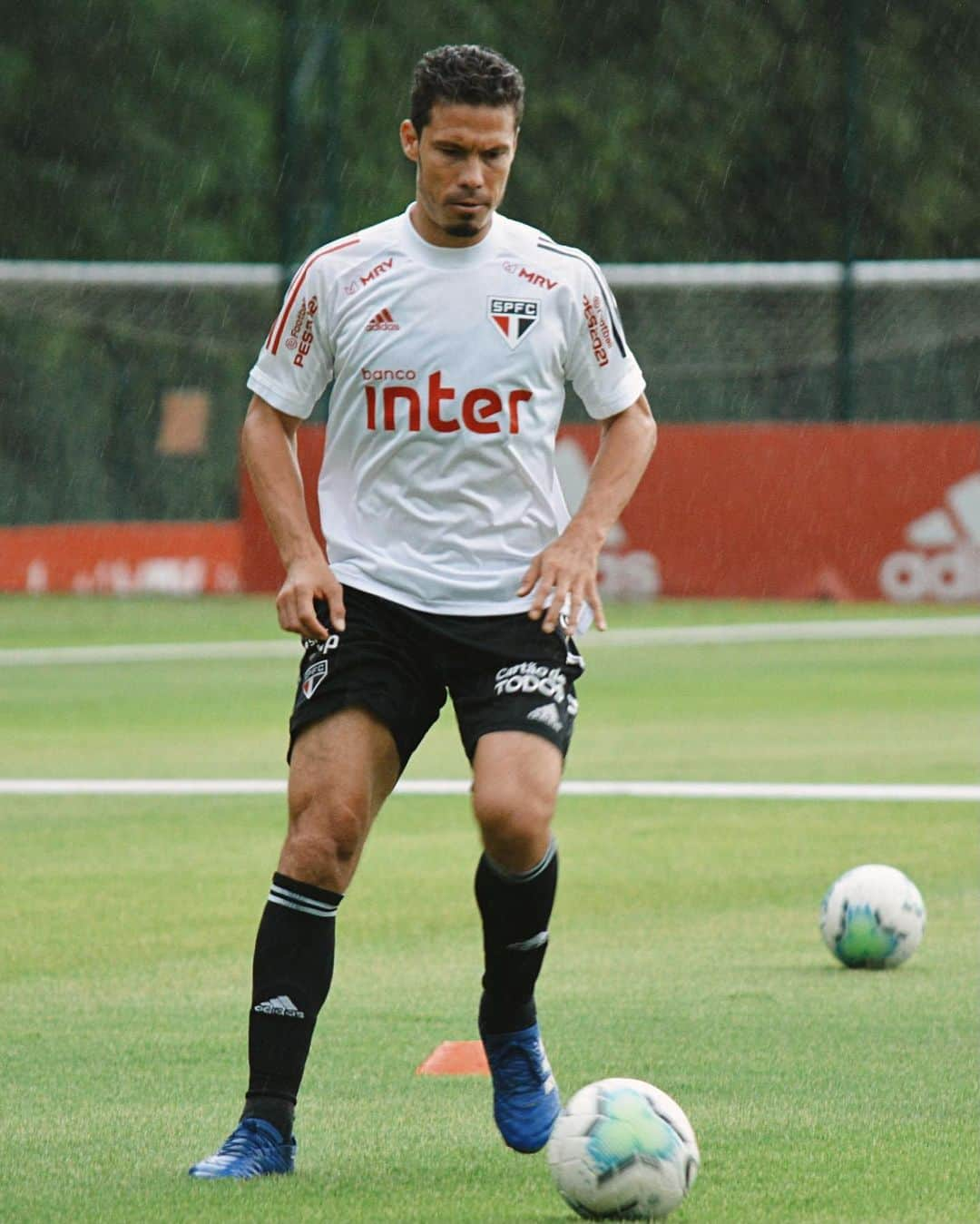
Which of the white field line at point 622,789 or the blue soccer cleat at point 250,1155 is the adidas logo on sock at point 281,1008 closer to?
the blue soccer cleat at point 250,1155

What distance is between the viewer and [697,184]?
44125mm

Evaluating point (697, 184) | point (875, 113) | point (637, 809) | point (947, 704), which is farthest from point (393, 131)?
point (637, 809)

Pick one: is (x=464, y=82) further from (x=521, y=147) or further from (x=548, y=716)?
(x=521, y=147)

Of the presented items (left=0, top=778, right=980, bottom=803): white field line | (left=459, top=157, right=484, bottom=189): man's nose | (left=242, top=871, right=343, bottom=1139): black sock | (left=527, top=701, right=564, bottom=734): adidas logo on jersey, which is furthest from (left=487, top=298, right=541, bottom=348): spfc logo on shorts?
(left=0, top=778, right=980, bottom=803): white field line

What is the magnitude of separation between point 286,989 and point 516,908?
1.83 ft

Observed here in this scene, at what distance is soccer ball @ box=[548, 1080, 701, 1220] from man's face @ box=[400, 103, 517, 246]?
191cm

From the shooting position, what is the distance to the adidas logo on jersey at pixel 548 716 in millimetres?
5711

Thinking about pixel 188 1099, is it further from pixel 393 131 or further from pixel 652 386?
pixel 393 131

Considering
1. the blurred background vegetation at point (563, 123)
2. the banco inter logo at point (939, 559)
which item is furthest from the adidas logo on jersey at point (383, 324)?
the blurred background vegetation at point (563, 123)

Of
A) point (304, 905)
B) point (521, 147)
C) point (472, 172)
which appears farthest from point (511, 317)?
point (521, 147)

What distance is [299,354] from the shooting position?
588 centimetres

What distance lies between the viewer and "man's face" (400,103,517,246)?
571 cm

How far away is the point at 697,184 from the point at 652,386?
9543 millimetres

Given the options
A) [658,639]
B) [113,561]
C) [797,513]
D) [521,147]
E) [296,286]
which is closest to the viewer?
[296,286]
